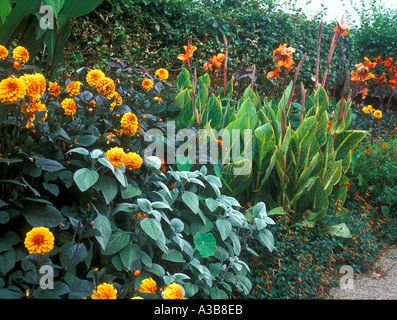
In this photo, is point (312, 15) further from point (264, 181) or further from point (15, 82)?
point (15, 82)

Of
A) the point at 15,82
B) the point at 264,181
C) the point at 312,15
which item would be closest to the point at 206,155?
the point at 264,181

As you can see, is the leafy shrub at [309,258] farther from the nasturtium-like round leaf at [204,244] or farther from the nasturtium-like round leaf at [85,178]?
the nasturtium-like round leaf at [85,178]

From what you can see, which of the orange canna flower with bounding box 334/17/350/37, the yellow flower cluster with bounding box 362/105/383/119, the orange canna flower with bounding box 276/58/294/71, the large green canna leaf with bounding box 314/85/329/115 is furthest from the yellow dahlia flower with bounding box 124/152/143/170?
the yellow flower cluster with bounding box 362/105/383/119

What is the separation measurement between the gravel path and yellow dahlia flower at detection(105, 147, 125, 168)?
1.67 m

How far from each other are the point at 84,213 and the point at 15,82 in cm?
64

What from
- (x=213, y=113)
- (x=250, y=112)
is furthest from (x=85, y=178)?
(x=250, y=112)

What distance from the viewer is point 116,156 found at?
1787 millimetres

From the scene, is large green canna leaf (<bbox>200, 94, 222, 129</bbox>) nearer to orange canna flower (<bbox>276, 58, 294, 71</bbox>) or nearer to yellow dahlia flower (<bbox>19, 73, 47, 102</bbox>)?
orange canna flower (<bbox>276, 58, 294, 71</bbox>)

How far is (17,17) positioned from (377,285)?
3233mm

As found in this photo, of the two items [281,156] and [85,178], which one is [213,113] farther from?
[85,178]

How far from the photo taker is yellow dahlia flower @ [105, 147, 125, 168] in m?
1.78

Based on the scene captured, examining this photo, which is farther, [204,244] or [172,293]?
[204,244]

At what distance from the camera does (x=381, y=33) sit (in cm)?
995

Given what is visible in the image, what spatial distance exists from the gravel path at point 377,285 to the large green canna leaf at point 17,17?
2.91 m
